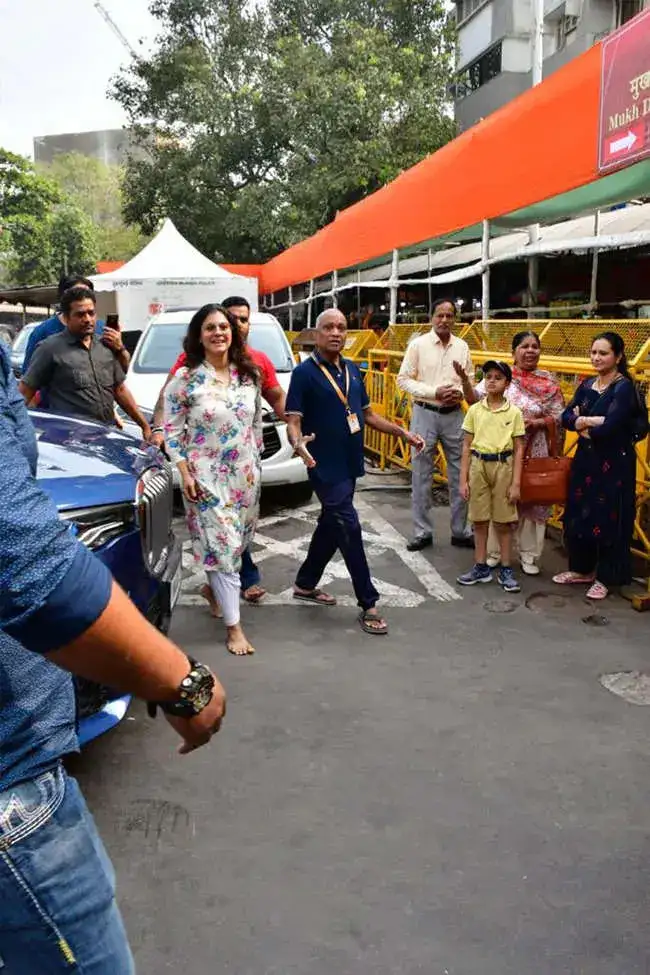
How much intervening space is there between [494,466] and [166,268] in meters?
14.4

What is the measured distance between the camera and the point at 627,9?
73.2 ft

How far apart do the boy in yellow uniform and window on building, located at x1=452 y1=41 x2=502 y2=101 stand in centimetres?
2806

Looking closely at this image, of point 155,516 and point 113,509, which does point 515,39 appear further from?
point 113,509

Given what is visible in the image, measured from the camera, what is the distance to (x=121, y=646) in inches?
43.4

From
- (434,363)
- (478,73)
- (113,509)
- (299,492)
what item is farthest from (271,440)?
(478,73)

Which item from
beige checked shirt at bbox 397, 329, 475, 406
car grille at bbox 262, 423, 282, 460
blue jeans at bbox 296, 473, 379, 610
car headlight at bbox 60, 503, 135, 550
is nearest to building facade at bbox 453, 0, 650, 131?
beige checked shirt at bbox 397, 329, 475, 406

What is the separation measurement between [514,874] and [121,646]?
1924mm

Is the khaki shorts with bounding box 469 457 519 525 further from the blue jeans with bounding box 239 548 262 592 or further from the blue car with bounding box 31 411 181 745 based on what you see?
the blue car with bounding box 31 411 181 745

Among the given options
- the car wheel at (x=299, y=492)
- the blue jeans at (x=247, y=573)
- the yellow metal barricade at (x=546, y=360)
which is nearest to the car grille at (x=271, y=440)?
the car wheel at (x=299, y=492)

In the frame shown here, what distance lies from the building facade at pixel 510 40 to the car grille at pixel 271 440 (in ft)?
67.1

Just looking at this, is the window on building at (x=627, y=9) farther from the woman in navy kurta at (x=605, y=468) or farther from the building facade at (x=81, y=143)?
the building facade at (x=81, y=143)

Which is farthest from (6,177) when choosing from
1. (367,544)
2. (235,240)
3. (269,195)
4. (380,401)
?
(367,544)

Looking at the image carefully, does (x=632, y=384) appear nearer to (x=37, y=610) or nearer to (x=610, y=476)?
(x=610, y=476)

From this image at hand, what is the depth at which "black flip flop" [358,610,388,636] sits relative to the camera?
4523mm
